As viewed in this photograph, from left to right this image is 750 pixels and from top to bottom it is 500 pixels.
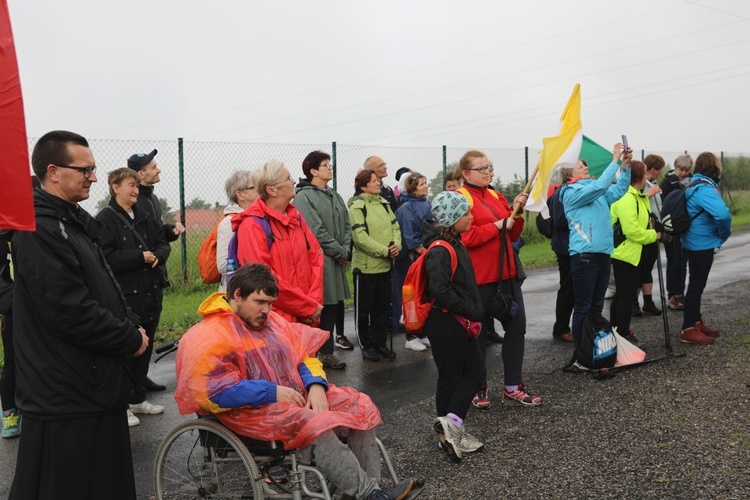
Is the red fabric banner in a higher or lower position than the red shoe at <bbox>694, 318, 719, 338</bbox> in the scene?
higher

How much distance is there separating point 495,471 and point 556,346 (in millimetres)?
3760

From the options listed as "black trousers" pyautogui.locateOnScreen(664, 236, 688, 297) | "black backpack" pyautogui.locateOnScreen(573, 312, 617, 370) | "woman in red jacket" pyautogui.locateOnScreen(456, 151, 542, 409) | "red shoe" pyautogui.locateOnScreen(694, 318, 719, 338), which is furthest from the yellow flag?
"black trousers" pyautogui.locateOnScreen(664, 236, 688, 297)

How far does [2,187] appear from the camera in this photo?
2805 millimetres

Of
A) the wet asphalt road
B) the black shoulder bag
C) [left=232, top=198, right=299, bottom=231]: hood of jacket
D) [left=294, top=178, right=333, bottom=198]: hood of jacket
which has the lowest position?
the wet asphalt road

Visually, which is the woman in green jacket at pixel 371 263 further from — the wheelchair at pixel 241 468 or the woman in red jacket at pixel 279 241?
the wheelchair at pixel 241 468

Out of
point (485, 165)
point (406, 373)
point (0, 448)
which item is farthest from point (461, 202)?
point (0, 448)

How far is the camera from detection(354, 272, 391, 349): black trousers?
26.6ft

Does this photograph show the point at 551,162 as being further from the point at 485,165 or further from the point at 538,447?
the point at 538,447

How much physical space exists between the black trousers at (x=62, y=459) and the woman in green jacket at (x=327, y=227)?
4.24 metres

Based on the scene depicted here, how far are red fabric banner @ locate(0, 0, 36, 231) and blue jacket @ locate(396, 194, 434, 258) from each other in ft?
20.1

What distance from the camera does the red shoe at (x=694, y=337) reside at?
8.02 meters

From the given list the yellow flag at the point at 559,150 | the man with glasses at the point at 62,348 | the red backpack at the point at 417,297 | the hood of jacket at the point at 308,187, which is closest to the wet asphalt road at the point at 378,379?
the red backpack at the point at 417,297

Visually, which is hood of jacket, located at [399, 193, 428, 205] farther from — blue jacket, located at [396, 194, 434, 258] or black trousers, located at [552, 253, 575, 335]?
black trousers, located at [552, 253, 575, 335]

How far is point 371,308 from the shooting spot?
8141 mm
